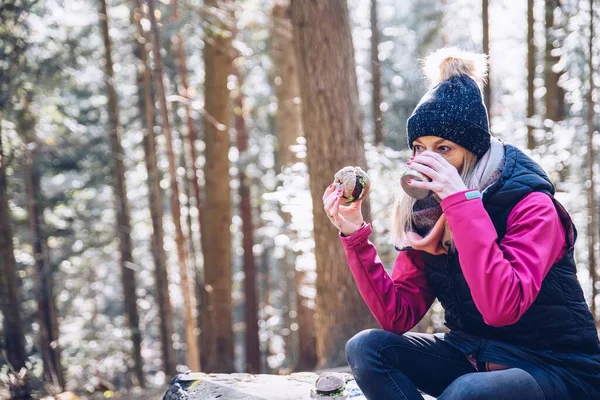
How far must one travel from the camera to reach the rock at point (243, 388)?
3396 millimetres

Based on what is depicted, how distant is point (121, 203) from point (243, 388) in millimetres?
9690

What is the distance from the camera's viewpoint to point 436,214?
2367mm

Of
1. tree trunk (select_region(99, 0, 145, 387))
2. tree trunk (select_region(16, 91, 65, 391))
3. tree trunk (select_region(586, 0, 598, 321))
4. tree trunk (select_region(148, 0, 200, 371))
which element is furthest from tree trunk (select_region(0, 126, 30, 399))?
tree trunk (select_region(586, 0, 598, 321))

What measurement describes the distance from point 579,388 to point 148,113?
7278 millimetres

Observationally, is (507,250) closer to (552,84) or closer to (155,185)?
(155,185)

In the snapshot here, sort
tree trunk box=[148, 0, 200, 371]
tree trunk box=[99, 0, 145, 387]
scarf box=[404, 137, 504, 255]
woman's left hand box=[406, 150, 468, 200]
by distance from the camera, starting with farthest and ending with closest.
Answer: tree trunk box=[99, 0, 145, 387], tree trunk box=[148, 0, 200, 371], scarf box=[404, 137, 504, 255], woman's left hand box=[406, 150, 468, 200]

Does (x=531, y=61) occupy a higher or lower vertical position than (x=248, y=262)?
higher

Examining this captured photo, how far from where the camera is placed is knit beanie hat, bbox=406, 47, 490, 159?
7.52 ft

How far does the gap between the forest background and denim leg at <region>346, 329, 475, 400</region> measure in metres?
1.41

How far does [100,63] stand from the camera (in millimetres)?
11297

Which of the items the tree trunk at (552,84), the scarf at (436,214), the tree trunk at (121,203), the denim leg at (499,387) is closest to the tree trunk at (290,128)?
the tree trunk at (121,203)

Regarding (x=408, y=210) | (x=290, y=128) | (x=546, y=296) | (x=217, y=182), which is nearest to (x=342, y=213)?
(x=408, y=210)

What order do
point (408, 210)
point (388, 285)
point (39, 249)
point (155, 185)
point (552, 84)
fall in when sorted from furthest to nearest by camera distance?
1. point (39, 249)
2. point (552, 84)
3. point (155, 185)
4. point (388, 285)
5. point (408, 210)

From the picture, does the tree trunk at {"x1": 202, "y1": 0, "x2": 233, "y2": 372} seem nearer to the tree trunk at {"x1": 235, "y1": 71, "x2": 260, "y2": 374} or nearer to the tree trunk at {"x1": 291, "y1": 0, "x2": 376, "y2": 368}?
the tree trunk at {"x1": 235, "y1": 71, "x2": 260, "y2": 374}
